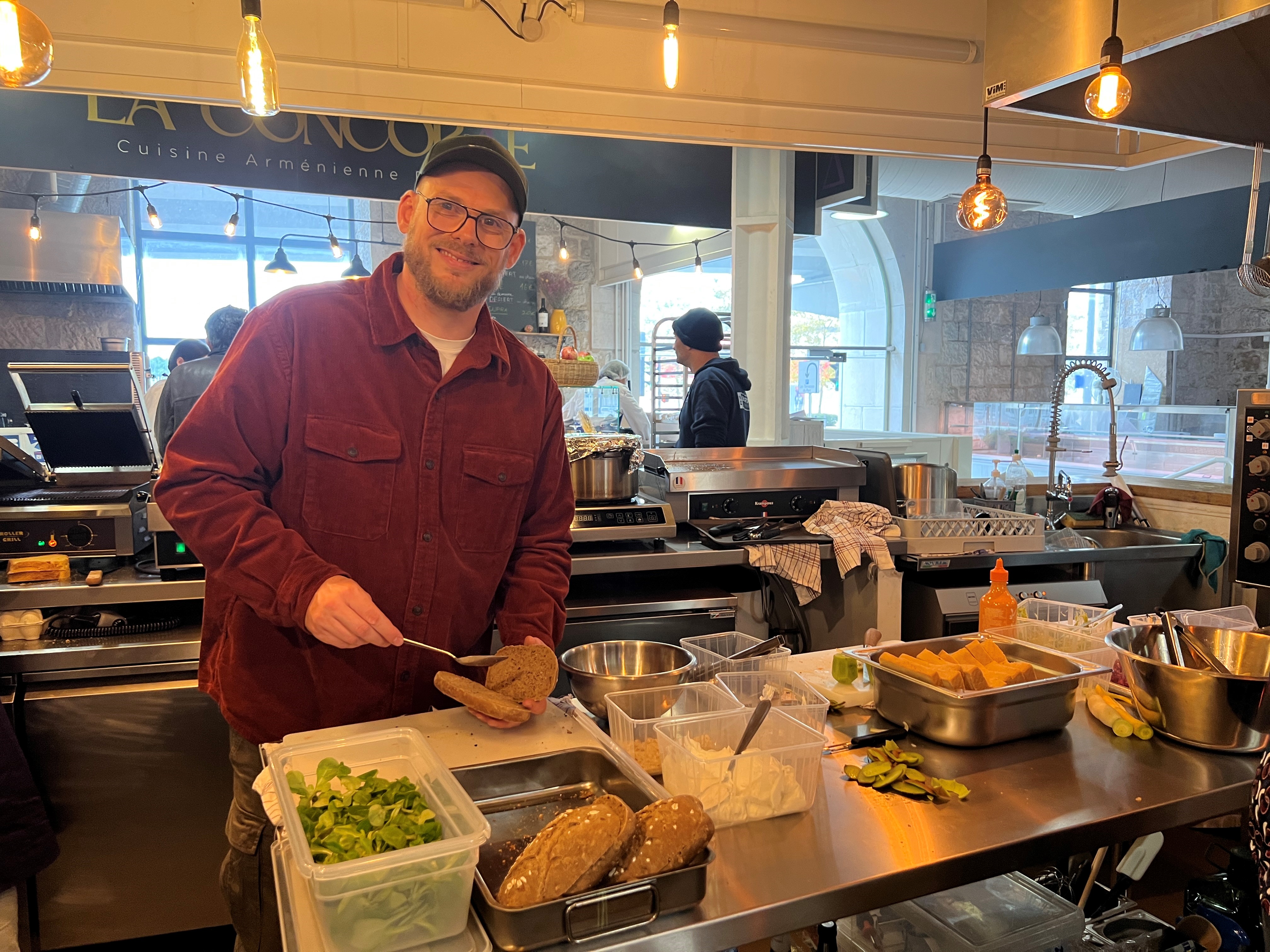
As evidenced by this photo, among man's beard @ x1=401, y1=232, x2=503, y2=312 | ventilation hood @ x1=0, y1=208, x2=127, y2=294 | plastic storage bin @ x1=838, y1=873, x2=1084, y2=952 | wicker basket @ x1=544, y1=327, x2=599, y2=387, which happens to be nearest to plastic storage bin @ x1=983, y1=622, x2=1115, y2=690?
plastic storage bin @ x1=838, y1=873, x2=1084, y2=952

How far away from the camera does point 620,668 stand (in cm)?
175

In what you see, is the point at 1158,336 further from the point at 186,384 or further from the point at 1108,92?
the point at 186,384

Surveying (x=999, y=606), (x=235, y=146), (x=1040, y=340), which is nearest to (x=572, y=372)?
(x=999, y=606)

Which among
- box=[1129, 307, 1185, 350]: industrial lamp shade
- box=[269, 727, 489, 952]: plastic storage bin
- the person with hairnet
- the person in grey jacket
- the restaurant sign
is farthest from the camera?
box=[1129, 307, 1185, 350]: industrial lamp shade

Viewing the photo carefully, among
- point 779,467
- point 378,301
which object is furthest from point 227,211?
point 378,301

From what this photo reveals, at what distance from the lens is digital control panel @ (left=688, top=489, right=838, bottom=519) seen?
3.48m

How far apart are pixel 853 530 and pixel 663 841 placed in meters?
2.38

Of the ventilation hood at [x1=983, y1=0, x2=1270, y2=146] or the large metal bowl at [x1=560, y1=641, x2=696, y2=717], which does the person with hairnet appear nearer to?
the ventilation hood at [x1=983, y1=0, x2=1270, y2=146]

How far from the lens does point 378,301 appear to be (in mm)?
1812

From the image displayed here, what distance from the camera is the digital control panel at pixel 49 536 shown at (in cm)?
257

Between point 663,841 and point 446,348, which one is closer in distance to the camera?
point 663,841

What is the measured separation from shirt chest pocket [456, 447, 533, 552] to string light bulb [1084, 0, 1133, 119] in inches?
53.4

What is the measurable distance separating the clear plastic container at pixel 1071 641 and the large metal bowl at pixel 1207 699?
0.31 feet

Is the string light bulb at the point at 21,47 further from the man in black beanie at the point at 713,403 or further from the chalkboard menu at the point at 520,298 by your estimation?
the chalkboard menu at the point at 520,298
